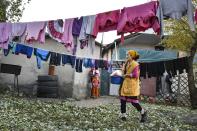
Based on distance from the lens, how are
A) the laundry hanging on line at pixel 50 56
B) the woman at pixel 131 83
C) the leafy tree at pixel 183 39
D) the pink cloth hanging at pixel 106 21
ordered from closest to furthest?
the woman at pixel 131 83 < the pink cloth hanging at pixel 106 21 < the laundry hanging on line at pixel 50 56 < the leafy tree at pixel 183 39

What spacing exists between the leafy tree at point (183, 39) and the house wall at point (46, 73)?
17.0ft

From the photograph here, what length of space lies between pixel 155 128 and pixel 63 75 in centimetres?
1346

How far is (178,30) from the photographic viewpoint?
23.3 m

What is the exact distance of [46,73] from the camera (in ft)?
88.6

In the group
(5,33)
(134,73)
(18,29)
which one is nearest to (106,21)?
(134,73)

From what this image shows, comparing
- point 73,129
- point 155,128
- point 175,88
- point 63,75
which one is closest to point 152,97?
point 175,88

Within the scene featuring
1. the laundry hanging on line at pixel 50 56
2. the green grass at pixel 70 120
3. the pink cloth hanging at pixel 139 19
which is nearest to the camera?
the green grass at pixel 70 120

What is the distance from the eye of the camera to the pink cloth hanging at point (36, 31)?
17984 millimetres

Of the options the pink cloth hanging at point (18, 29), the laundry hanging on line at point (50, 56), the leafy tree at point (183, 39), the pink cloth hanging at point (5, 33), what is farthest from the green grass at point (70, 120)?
the leafy tree at point (183, 39)

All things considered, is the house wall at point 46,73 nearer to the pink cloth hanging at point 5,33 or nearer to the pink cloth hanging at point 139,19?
the pink cloth hanging at point 5,33

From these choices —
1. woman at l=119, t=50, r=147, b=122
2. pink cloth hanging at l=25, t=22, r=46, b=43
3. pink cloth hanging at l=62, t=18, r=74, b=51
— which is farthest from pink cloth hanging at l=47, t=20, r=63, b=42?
woman at l=119, t=50, r=147, b=122

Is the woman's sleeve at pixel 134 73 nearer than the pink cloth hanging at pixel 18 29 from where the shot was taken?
Yes

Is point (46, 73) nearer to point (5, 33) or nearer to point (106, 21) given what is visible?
point (5, 33)

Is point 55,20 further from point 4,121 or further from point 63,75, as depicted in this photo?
point 63,75
